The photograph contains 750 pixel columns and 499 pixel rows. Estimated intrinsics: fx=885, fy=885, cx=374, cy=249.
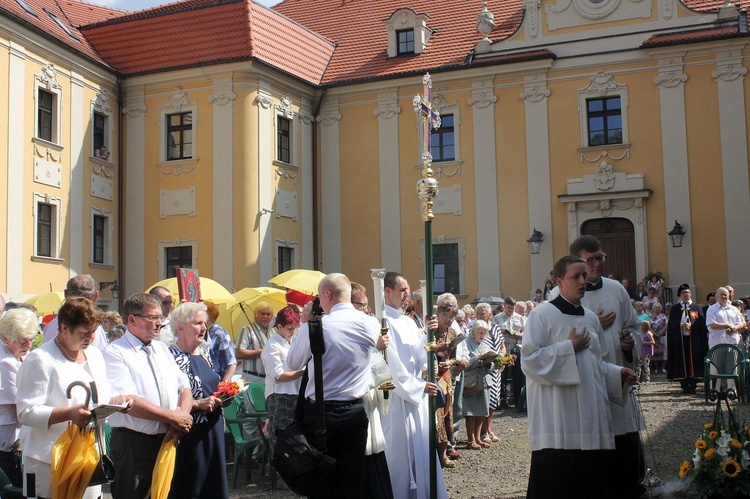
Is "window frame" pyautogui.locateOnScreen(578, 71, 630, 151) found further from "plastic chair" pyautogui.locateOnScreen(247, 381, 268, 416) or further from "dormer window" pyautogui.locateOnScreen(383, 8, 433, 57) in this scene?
"plastic chair" pyautogui.locateOnScreen(247, 381, 268, 416)

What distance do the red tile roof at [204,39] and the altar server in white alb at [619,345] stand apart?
18.9 m

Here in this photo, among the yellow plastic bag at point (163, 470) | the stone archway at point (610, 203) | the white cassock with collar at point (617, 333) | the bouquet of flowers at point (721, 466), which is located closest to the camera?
the yellow plastic bag at point (163, 470)

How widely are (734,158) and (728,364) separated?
36.3 ft

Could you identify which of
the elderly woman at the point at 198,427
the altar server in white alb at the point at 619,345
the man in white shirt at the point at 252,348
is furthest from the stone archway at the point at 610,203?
the elderly woman at the point at 198,427

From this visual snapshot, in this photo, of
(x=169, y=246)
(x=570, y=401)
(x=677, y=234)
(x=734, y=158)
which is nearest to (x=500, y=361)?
(x=570, y=401)

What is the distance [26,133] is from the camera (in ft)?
71.1

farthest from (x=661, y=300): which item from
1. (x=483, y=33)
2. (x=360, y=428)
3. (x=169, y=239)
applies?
(x=360, y=428)

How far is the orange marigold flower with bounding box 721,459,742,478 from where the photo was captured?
589 centimetres

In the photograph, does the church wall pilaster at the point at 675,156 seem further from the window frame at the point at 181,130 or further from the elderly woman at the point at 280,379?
the elderly woman at the point at 280,379

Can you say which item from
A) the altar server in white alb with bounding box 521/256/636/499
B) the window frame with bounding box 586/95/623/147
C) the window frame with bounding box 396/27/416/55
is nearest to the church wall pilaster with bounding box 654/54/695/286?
the window frame with bounding box 586/95/623/147

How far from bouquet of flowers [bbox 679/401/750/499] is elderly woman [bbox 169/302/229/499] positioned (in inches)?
127

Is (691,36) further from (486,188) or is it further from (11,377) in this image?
(11,377)

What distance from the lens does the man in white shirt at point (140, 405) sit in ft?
17.9

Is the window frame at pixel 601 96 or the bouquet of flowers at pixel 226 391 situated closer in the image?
the bouquet of flowers at pixel 226 391
